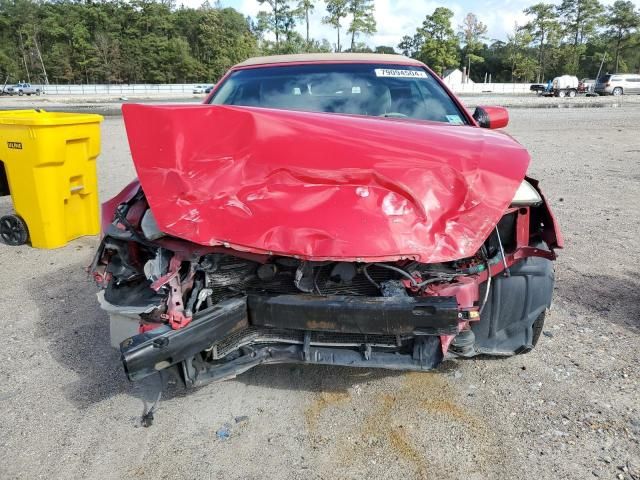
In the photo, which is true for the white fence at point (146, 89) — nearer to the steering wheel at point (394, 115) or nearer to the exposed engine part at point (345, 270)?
the steering wheel at point (394, 115)

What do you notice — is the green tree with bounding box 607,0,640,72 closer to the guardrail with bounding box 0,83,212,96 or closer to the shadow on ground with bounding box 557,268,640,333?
the guardrail with bounding box 0,83,212,96

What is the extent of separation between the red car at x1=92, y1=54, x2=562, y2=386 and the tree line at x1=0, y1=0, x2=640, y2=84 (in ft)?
211

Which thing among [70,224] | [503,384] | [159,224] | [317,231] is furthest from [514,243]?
[70,224]

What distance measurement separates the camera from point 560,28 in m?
71.4

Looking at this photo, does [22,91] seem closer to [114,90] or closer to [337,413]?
[114,90]

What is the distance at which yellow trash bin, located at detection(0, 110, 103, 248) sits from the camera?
459cm

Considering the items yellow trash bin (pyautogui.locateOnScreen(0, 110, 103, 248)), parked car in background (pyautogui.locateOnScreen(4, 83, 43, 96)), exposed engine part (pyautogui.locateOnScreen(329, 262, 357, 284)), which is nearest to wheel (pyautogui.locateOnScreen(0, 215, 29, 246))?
yellow trash bin (pyautogui.locateOnScreen(0, 110, 103, 248))

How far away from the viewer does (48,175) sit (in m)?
4.74

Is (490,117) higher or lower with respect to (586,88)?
higher

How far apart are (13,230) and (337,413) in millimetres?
4298

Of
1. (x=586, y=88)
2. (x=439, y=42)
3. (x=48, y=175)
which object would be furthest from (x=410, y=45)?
(x=48, y=175)

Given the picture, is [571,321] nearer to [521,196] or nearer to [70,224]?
[521,196]

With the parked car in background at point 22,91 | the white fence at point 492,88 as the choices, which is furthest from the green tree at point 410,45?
the parked car in background at point 22,91

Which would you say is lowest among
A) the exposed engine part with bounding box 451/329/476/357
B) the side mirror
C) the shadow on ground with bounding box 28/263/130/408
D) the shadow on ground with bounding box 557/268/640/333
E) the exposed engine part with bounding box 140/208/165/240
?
the shadow on ground with bounding box 557/268/640/333
